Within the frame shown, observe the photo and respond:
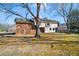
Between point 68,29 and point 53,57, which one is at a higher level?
point 68,29

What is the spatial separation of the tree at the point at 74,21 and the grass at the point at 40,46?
7 cm

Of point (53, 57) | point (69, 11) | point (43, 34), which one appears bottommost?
point (53, 57)

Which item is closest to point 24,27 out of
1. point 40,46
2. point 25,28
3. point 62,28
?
point 25,28

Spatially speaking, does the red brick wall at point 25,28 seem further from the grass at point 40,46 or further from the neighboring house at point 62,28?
the neighboring house at point 62,28

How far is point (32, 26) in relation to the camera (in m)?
3.76

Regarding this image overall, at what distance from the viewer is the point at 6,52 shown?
12.3 feet

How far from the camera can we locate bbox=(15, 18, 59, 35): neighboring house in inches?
147

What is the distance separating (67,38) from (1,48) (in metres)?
0.72

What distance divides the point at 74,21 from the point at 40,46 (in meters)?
0.46

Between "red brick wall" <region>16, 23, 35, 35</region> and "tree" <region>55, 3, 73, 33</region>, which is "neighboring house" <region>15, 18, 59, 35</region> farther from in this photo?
"tree" <region>55, 3, 73, 33</region>

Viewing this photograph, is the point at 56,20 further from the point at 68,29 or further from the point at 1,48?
the point at 1,48

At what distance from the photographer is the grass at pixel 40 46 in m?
3.72

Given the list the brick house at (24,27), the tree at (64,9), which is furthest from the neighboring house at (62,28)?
the brick house at (24,27)

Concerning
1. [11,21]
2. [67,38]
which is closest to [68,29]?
[67,38]
